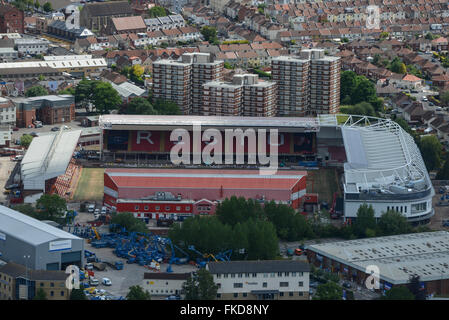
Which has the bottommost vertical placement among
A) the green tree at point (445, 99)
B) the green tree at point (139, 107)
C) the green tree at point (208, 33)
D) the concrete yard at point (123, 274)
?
the concrete yard at point (123, 274)

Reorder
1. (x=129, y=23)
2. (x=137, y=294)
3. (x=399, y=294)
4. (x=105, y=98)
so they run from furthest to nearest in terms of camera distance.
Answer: (x=129, y=23), (x=105, y=98), (x=399, y=294), (x=137, y=294)

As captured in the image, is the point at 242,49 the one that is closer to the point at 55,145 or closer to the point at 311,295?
the point at 55,145

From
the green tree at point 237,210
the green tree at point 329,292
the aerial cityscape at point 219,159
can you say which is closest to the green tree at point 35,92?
the aerial cityscape at point 219,159

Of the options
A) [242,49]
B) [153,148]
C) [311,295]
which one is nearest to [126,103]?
[153,148]

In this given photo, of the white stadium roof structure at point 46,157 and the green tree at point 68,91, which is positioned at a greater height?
the green tree at point 68,91

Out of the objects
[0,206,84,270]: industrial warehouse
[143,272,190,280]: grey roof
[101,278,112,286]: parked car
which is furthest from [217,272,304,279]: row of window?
[0,206,84,270]: industrial warehouse

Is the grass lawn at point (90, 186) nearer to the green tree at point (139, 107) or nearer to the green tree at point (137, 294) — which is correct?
the green tree at point (139, 107)

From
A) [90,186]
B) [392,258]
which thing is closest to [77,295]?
[392,258]

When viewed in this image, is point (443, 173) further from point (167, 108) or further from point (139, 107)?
point (139, 107)
